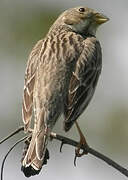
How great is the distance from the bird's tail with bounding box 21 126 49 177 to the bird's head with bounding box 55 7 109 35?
5.86 ft

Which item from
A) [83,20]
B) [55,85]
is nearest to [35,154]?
[55,85]

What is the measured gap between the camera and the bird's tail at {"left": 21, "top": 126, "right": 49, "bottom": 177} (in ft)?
23.1

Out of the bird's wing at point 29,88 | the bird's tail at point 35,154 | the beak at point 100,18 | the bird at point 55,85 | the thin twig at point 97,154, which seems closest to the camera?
the thin twig at point 97,154

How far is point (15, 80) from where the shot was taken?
11.3m

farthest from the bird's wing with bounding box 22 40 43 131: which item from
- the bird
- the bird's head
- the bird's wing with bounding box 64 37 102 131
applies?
the bird's head

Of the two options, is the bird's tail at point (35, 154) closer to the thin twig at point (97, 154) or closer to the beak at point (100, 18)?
the thin twig at point (97, 154)

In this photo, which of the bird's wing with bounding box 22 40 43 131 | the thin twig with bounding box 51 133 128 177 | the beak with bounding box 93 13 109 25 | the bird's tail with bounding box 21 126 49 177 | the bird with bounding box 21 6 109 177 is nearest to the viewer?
the thin twig with bounding box 51 133 128 177

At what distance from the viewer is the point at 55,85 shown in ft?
26.2

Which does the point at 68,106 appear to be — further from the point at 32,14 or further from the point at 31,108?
the point at 32,14

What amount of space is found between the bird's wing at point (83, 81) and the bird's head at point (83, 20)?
33 centimetres

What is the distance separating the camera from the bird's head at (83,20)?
915cm

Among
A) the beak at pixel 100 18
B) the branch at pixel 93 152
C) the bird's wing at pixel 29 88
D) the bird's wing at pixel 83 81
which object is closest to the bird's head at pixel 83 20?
the beak at pixel 100 18

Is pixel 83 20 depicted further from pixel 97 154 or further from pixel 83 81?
pixel 97 154

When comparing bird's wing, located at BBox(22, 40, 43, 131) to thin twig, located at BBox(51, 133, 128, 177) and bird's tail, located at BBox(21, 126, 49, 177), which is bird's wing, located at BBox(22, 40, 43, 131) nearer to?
bird's tail, located at BBox(21, 126, 49, 177)
